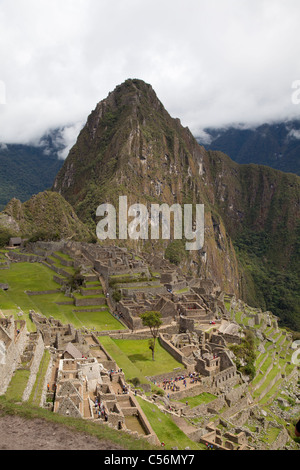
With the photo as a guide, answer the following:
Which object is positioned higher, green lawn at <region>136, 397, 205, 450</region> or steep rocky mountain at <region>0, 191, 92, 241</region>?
steep rocky mountain at <region>0, 191, 92, 241</region>

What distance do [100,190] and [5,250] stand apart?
71613 mm

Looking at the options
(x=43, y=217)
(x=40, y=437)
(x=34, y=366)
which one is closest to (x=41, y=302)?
(x=34, y=366)

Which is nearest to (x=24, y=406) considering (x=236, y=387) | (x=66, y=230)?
(x=236, y=387)

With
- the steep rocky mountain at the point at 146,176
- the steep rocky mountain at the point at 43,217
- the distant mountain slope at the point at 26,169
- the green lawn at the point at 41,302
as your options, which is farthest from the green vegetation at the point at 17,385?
the steep rocky mountain at the point at 146,176

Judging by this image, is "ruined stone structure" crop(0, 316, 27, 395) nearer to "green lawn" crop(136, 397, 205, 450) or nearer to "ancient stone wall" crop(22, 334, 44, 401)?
"ancient stone wall" crop(22, 334, 44, 401)

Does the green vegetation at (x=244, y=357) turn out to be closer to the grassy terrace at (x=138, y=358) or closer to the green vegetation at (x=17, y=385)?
the grassy terrace at (x=138, y=358)

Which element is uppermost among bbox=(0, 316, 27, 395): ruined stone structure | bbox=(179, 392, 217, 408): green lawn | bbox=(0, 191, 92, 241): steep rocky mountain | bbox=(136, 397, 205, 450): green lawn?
bbox=(0, 191, 92, 241): steep rocky mountain

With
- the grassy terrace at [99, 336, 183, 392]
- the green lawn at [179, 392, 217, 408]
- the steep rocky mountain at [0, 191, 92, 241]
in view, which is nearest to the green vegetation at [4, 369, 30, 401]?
the grassy terrace at [99, 336, 183, 392]

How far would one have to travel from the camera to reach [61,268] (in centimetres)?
5216

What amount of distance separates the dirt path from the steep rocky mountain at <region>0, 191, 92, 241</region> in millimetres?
73078

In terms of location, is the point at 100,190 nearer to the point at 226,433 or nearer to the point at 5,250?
the point at 5,250

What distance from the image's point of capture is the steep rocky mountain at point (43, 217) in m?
88.9

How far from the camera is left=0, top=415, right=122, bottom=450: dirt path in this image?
1165 centimetres

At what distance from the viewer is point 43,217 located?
99875 millimetres
